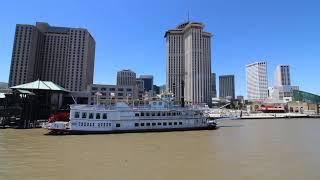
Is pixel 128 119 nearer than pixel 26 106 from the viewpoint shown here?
Yes

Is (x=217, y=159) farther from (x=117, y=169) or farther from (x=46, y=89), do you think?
(x=46, y=89)

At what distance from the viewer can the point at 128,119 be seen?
59188 millimetres

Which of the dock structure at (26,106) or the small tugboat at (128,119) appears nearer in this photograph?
the small tugboat at (128,119)

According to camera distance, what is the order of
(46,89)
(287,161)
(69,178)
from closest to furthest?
(69,178) < (287,161) < (46,89)

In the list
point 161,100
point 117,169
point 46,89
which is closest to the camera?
point 117,169

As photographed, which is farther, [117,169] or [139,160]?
[139,160]

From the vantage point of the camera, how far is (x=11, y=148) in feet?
113

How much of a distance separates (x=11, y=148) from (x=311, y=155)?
3721 cm

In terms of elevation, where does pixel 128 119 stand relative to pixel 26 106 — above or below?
below

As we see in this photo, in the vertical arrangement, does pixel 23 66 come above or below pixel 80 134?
above

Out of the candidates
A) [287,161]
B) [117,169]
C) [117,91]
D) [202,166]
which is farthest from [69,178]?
[117,91]

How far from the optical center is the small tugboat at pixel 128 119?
5459cm

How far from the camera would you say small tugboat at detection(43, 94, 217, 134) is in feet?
179

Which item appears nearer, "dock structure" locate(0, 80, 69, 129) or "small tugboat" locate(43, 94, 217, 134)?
"small tugboat" locate(43, 94, 217, 134)
